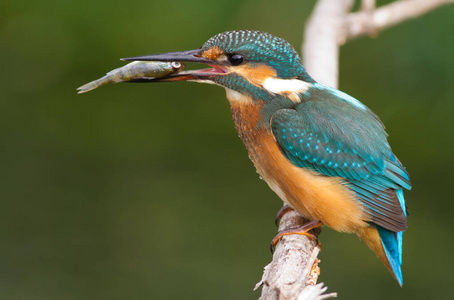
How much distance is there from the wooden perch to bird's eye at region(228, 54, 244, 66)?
0.53m

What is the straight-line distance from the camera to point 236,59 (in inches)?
91.4

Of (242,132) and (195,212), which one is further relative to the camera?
(195,212)

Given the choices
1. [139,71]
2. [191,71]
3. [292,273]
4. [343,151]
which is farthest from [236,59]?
[292,273]

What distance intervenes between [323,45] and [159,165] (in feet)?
3.82

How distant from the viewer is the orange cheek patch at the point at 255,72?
2.33 metres

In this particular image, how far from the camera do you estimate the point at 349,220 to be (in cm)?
237

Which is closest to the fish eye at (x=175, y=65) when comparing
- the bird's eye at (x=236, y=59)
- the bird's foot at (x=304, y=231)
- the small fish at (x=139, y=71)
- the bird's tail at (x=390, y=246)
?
the small fish at (x=139, y=71)

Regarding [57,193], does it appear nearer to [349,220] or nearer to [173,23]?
[173,23]

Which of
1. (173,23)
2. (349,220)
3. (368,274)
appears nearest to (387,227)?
(349,220)

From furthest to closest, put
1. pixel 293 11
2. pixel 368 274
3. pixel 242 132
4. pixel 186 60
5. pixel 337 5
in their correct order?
pixel 293 11 < pixel 368 274 < pixel 337 5 < pixel 242 132 < pixel 186 60

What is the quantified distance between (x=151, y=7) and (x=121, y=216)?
3.49 feet

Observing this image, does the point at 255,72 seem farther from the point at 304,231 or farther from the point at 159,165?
the point at 159,165

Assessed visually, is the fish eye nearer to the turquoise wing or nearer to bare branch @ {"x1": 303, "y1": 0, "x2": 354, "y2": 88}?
the turquoise wing

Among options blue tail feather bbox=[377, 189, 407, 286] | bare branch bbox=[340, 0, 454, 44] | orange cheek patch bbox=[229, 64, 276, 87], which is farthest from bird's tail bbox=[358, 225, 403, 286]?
bare branch bbox=[340, 0, 454, 44]
